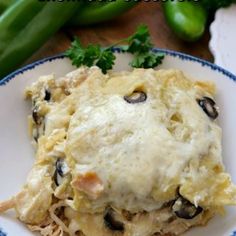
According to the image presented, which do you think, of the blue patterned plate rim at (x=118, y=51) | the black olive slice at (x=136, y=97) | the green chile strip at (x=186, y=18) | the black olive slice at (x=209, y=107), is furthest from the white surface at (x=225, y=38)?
the black olive slice at (x=136, y=97)

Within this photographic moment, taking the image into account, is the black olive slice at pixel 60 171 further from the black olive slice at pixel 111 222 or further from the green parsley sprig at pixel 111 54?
the green parsley sprig at pixel 111 54

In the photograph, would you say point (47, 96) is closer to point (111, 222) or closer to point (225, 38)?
point (111, 222)

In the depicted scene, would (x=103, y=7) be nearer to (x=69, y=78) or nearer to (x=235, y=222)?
(x=69, y=78)

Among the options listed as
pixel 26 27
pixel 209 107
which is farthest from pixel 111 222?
pixel 26 27

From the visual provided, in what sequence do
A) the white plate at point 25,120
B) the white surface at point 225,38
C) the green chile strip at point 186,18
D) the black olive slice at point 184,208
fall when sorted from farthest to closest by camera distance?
the green chile strip at point 186,18
the white surface at point 225,38
the white plate at point 25,120
the black olive slice at point 184,208

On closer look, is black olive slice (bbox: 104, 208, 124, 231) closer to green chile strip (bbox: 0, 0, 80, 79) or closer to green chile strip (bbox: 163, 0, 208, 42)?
green chile strip (bbox: 0, 0, 80, 79)

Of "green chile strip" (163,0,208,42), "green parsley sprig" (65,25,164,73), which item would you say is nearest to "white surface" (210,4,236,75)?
"green chile strip" (163,0,208,42)
